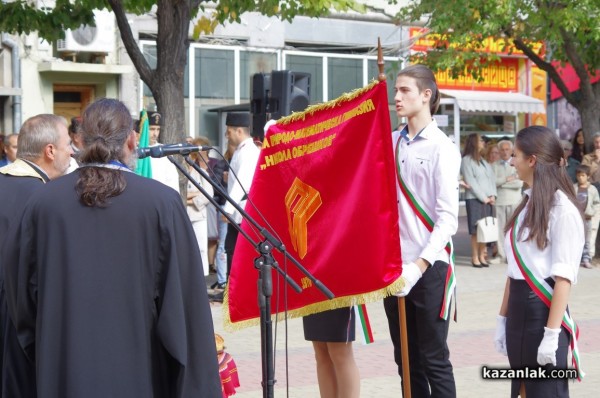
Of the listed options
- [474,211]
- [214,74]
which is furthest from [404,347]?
[214,74]

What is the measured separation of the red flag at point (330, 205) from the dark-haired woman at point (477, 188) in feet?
33.7

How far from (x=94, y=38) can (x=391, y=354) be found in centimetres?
1190

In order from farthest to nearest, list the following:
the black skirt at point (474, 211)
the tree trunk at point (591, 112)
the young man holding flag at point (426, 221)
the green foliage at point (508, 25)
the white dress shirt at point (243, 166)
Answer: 1. the tree trunk at point (591, 112)
2. the black skirt at point (474, 211)
3. the green foliage at point (508, 25)
4. the white dress shirt at point (243, 166)
5. the young man holding flag at point (426, 221)

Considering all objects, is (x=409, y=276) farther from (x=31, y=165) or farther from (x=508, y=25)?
(x=508, y=25)

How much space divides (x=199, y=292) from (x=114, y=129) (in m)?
0.69

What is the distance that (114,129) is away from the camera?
402 centimetres

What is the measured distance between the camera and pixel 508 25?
17328 mm

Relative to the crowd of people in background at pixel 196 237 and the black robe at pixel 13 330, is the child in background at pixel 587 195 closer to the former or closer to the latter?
the crowd of people in background at pixel 196 237

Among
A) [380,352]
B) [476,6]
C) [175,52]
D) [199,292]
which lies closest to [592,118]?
[476,6]

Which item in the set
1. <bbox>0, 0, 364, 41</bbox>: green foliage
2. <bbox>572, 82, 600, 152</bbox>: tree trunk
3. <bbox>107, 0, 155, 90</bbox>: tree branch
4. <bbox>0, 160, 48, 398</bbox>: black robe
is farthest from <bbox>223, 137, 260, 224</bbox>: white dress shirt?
<bbox>572, 82, 600, 152</bbox>: tree trunk

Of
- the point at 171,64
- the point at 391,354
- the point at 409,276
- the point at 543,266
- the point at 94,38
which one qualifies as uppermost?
the point at 94,38

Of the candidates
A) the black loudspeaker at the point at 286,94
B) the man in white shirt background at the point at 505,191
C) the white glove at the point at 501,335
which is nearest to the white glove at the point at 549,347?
the white glove at the point at 501,335

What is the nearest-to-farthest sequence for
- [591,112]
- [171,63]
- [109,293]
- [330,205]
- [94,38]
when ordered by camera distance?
1. [109,293]
2. [330,205]
3. [171,63]
4. [591,112]
5. [94,38]

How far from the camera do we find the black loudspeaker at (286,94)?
11680mm
